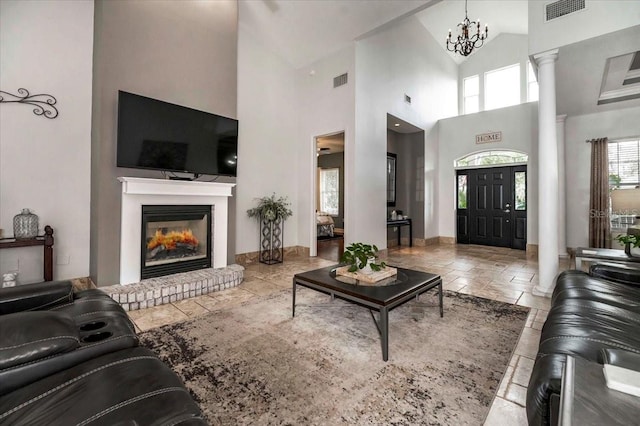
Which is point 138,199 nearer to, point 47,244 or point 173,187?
point 173,187

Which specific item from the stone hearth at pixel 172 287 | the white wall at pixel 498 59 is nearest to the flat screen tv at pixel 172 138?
the stone hearth at pixel 172 287

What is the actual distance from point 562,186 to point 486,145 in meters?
1.89

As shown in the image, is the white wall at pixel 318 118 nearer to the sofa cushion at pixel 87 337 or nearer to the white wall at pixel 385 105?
the white wall at pixel 385 105

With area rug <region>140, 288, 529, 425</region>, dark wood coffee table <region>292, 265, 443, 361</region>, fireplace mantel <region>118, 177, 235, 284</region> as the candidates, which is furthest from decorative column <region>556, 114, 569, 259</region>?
fireplace mantel <region>118, 177, 235, 284</region>

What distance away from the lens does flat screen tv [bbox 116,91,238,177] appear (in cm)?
322

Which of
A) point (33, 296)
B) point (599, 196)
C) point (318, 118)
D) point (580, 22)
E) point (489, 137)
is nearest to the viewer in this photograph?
point (33, 296)

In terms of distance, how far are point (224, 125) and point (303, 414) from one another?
365 cm

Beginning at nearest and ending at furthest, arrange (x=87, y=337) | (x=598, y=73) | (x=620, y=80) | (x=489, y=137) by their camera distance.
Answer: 1. (x=87, y=337)
2. (x=598, y=73)
3. (x=620, y=80)
4. (x=489, y=137)

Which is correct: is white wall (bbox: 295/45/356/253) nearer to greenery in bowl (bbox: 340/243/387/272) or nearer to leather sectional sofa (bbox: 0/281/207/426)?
greenery in bowl (bbox: 340/243/387/272)

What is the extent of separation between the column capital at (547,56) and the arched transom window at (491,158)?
3721 mm

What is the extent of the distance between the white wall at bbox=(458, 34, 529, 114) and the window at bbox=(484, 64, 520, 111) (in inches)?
4.0

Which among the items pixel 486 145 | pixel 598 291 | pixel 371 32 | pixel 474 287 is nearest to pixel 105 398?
pixel 598 291

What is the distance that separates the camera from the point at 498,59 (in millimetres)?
8047

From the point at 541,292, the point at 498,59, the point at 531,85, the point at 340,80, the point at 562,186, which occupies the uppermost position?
the point at 498,59
